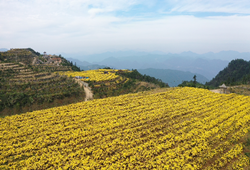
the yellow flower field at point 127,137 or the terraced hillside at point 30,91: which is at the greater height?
the terraced hillside at point 30,91

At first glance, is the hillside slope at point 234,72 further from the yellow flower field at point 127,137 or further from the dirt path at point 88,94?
the dirt path at point 88,94

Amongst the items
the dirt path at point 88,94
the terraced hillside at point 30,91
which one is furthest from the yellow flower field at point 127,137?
the dirt path at point 88,94

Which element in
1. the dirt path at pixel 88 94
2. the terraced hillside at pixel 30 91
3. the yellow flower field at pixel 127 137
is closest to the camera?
the yellow flower field at pixel 127 137

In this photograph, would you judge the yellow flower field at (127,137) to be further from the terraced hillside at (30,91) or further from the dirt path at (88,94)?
the dirt path at (88,94)

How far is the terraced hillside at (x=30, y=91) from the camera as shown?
22.0 metres

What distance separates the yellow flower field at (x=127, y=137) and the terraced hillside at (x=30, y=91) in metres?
5.32

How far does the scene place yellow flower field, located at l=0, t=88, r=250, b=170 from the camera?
35.5 feet

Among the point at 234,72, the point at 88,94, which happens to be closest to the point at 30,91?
the point at 88,94

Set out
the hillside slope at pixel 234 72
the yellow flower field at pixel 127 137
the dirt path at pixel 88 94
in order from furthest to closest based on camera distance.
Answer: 1. the hillside slope at pixel 234 72
2. the dirt path at pixel 88 94
3. the yellow flower field at pixel 127 137

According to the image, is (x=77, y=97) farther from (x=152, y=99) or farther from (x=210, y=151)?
(x=210, y=151)

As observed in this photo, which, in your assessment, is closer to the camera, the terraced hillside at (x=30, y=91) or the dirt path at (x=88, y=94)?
the terraced hillside at (x=30, y=91)

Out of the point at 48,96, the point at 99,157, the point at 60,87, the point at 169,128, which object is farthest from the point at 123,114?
the point at 60,87

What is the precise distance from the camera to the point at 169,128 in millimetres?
15047

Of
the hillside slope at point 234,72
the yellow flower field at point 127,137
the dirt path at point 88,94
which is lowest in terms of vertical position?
the yellow flower field at point 127,137
